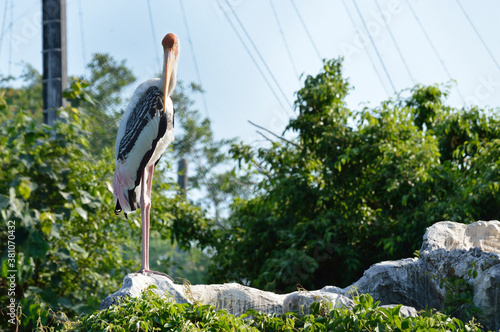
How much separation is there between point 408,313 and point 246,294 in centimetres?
113

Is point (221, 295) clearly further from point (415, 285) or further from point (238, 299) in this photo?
point (415, 285)

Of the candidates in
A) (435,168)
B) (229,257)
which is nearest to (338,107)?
(435,168)

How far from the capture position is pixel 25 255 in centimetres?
567

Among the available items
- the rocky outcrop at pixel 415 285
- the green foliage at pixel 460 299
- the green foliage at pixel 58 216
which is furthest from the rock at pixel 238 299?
the green foliage at pixel 58 216

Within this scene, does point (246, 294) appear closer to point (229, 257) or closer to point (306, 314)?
point (306, 314)

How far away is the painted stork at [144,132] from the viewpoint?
4395 mm

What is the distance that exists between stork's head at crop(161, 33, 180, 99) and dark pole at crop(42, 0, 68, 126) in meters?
3.16

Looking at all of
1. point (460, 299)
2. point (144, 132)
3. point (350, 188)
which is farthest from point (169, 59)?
point (350, 188)

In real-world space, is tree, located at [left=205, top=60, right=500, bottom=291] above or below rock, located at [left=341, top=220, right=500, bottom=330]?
above

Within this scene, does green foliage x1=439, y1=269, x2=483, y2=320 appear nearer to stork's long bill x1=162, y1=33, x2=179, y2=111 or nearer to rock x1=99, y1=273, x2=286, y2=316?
rock x1=99, y1=273, x2=286, y2=316

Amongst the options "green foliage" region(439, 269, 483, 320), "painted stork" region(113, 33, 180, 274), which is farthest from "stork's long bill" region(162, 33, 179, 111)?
"green foliage" region(439, 269, 483, 320)

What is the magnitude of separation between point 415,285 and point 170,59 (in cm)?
251

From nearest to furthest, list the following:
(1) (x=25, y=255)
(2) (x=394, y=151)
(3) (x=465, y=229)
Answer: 1. (3) (x=465, y=229)
2. (1) (x=25, y=255)
3. (2) (x=394, y=151)

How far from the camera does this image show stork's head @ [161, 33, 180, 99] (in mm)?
4406
